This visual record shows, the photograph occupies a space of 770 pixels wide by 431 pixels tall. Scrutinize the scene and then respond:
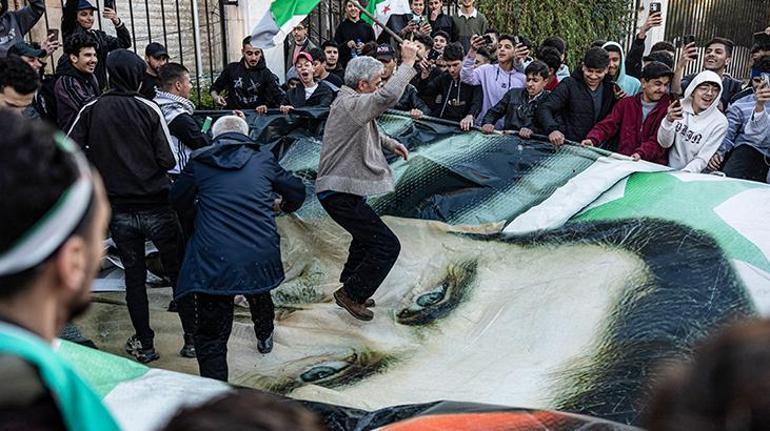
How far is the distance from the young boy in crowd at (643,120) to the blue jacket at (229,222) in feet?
7.58

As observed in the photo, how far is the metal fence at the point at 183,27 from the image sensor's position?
8.56 metres

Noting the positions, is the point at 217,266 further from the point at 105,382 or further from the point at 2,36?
the point at 2,36

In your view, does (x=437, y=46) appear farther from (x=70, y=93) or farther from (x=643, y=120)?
(x=70, y=93)

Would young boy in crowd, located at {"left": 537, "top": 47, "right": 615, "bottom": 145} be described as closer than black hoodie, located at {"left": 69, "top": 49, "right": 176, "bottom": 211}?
No

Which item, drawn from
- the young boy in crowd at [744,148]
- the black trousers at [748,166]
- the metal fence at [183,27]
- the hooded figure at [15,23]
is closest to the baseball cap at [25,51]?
the hooded figure at [15,23]

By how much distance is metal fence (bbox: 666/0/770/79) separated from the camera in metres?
12.4

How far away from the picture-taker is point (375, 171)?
441 centimetres

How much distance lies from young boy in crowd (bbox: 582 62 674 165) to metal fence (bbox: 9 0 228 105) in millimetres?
4590

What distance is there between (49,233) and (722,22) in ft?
45.9

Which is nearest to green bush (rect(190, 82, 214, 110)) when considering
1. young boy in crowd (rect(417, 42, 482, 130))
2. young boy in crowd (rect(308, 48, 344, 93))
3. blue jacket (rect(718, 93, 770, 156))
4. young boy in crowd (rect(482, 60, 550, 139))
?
young boy in crowd (rect(308, 48, 344, 93))

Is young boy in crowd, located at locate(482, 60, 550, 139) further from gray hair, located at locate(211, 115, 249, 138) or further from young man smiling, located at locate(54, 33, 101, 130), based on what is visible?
young man smiling, located at locate(54, 33, 101, 130)

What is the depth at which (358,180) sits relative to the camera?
4387 mm

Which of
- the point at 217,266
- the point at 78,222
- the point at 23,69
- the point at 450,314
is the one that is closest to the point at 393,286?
the point at 450,314

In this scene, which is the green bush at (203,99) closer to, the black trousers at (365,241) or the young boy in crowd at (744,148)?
the black trousers at (365,241)
